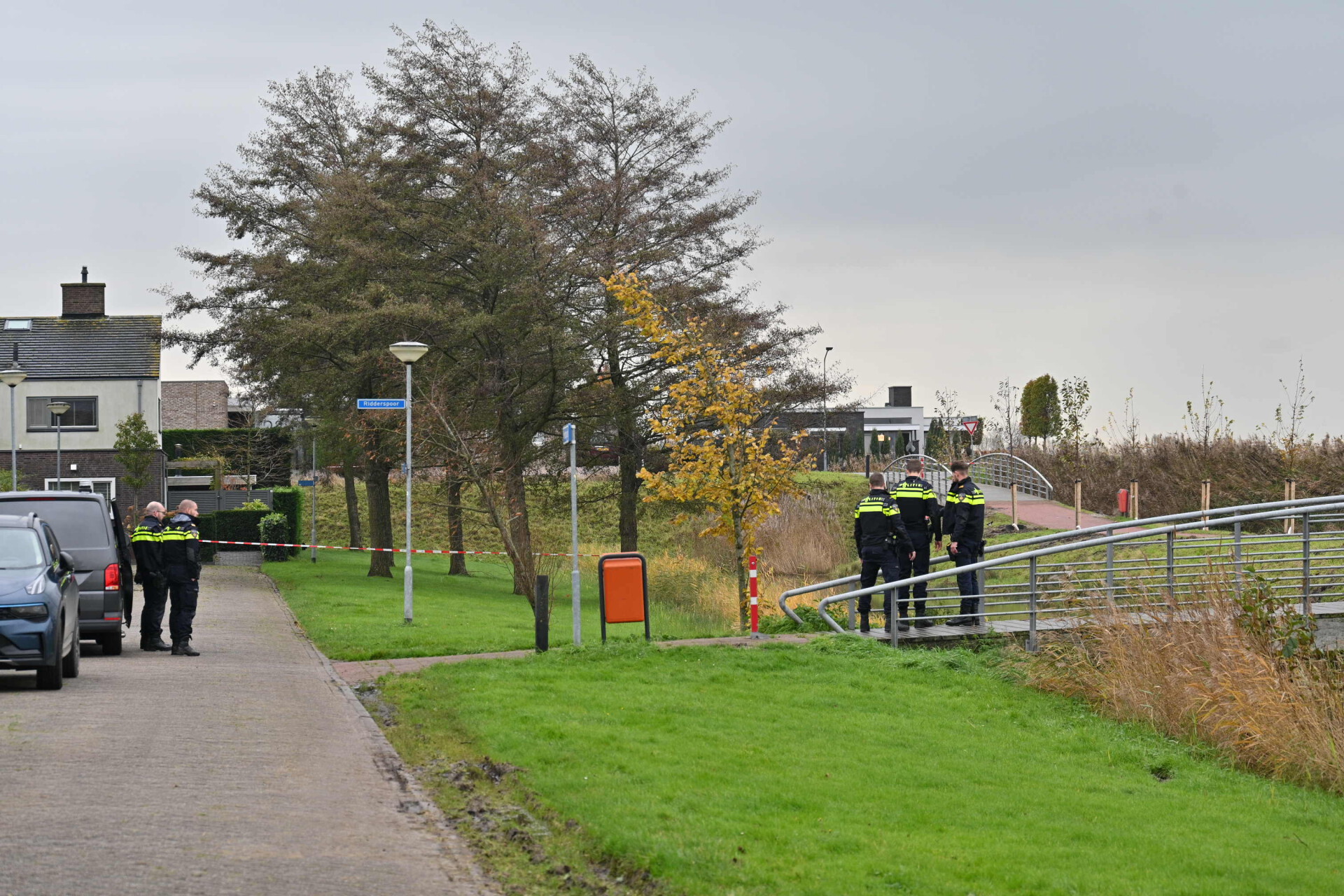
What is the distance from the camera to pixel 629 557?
16.6 metres

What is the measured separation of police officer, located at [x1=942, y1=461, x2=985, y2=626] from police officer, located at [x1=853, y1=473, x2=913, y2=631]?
607 millimetres

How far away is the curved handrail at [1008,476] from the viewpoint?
145 feet

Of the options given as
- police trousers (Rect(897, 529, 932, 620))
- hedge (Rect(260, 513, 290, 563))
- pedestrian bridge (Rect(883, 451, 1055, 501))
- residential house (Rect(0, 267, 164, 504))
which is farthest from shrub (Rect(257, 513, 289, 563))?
police trousers (Rect(897, 529, 932, 620))

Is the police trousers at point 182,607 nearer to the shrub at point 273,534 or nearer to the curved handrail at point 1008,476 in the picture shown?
the shrub at point 273,534

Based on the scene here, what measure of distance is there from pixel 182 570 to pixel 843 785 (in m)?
10.1

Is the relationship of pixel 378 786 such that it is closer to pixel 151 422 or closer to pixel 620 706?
pixel 620 706

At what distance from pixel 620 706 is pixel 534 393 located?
2254 centimetres

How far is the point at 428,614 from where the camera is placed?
927 inches

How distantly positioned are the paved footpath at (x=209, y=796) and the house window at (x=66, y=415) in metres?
40.5

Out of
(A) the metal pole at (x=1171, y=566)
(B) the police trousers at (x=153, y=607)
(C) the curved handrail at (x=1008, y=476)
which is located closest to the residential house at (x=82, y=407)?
(C) the curved handrail at (x=1008, y=476)

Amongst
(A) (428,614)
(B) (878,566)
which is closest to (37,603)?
(B) (878,566)

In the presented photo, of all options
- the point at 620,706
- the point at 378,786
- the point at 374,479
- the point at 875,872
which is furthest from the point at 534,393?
the point at 875,872

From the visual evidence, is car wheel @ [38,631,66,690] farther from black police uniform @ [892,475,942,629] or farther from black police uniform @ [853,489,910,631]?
black police uniform @ [892,475,942,629]

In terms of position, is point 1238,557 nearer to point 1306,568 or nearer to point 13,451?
point 1306,568
